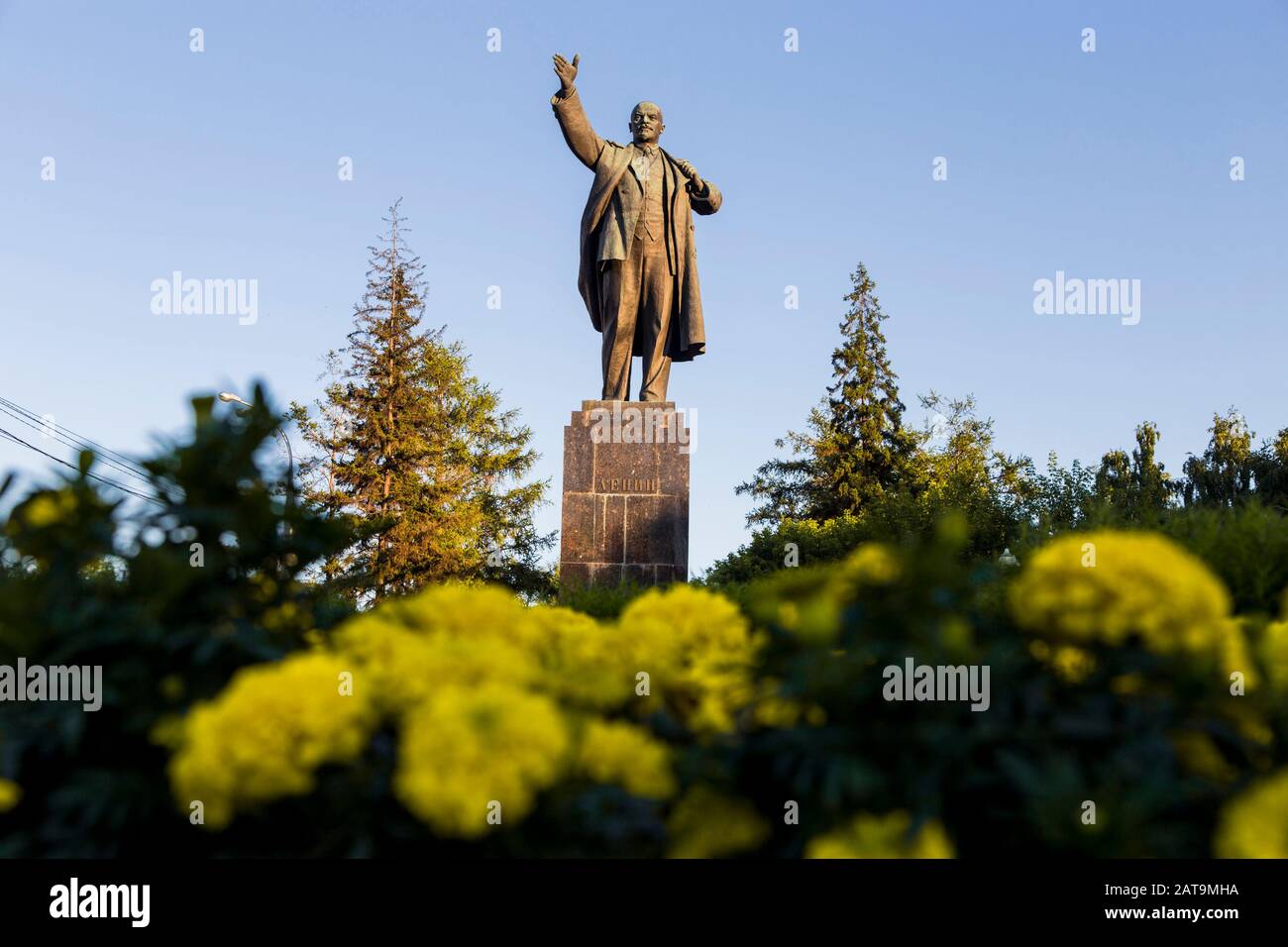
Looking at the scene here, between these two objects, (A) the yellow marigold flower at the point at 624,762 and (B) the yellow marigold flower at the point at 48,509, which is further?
(B) the yellow marigold flower at the point at 48,509

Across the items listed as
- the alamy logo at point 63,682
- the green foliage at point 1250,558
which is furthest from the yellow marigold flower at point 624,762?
the green foliage at point 1250,558

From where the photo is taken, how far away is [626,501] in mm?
11312

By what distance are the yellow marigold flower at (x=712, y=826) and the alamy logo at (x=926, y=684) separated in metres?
0.34

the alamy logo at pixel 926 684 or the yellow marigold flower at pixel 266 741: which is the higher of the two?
the alamy logo at pixel 926 684

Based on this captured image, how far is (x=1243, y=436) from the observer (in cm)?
4750

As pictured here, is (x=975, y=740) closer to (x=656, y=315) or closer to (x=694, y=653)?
(x=694, y=653)

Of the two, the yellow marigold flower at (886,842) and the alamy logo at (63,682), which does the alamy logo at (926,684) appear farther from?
the alamy logo at (63,682)

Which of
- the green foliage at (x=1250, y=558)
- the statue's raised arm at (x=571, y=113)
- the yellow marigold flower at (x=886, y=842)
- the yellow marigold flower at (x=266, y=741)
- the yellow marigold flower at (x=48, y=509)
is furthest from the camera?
the statue's raised arm at (x=571, y=113)

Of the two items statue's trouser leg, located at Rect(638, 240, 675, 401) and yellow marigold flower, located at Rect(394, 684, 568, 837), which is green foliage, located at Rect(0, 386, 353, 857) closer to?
yellow marigold flower, located at Rect(394, 684, 568, 837)

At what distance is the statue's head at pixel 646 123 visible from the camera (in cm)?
1202
